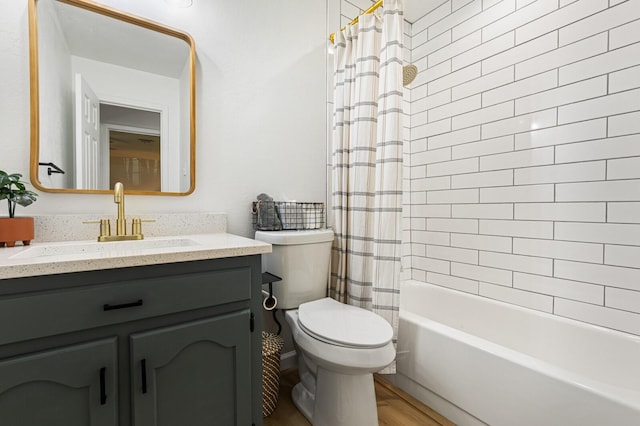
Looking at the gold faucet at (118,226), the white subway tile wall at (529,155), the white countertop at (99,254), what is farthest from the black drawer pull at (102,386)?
the white subway tile wall at (529,155)

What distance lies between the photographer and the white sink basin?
994 millimetres

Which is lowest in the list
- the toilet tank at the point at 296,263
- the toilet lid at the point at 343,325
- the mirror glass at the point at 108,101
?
the toilet lid at the point at 343,325

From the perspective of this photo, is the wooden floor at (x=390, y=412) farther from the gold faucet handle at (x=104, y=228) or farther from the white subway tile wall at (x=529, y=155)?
the gold faucet handle at (x=104, y=228)

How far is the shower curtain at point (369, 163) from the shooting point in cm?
149

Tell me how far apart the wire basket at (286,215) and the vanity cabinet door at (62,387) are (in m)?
0.87

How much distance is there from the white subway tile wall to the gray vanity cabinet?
1.51m

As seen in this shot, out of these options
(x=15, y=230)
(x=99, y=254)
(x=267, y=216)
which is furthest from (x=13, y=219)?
(x=267, y=216)

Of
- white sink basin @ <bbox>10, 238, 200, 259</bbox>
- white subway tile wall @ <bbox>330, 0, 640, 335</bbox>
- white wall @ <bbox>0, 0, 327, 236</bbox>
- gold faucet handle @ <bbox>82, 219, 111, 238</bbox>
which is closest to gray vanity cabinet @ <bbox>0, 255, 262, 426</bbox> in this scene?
white sink basin @ <bbox>10, 238, 200, 259</bbox>

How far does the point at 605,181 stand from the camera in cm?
142

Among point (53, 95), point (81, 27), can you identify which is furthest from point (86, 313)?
point (81, 27)

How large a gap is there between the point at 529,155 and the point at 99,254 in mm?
2058

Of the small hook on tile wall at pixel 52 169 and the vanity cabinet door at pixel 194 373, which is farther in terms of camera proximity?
the small hook on tile wall at pixel 52 169

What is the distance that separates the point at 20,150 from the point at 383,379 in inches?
80.4

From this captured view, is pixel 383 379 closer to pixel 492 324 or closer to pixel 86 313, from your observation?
pixel 492 324
